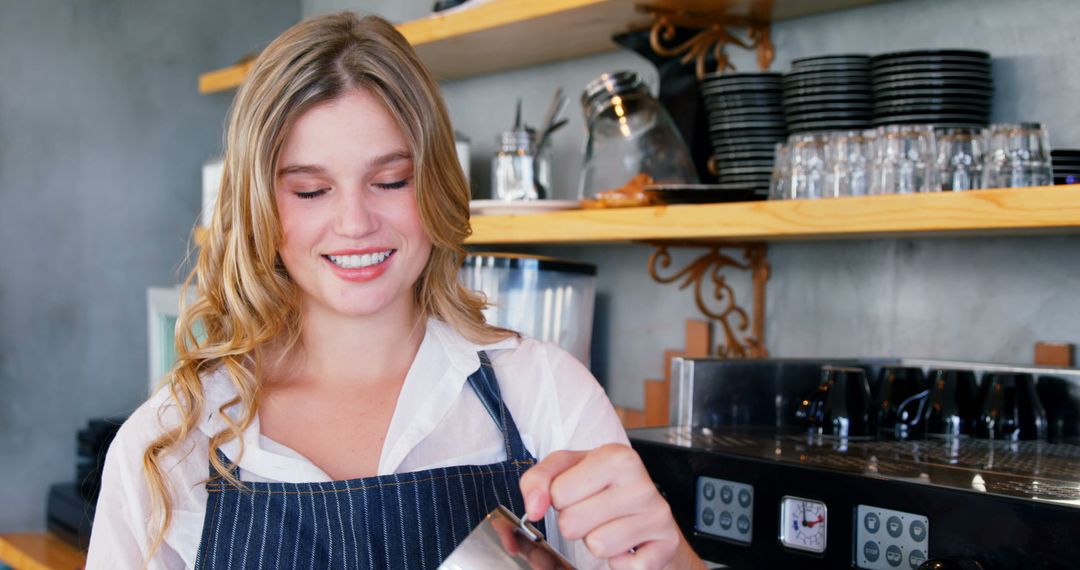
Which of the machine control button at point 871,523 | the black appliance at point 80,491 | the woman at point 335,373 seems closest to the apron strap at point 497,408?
the woman at point 335,373

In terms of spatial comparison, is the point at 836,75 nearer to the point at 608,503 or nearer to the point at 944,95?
the point at 944,95

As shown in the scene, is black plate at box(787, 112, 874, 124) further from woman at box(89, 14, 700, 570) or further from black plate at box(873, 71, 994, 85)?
woman at box(89, 14, 700, 570)

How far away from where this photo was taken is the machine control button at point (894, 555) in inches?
45.3

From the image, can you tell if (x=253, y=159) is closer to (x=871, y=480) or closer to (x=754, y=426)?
(x=871, y=480)

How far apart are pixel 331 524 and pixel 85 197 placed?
2.06m

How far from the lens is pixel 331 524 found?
1.11 m

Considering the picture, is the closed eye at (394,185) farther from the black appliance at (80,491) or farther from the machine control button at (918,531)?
the black appliance at (80,491)

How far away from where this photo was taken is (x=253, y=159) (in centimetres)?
114

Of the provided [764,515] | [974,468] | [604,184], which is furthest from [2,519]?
[974,468]

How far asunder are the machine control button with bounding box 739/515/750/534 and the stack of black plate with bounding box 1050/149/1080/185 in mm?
545

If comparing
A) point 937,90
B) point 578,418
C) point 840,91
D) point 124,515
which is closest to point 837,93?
point 840,91

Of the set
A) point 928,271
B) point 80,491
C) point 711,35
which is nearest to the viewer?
point 928,271

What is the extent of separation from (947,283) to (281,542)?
106 centimetres

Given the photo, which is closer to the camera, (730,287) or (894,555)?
(894,555)
